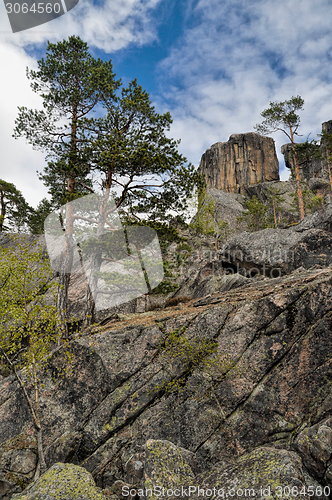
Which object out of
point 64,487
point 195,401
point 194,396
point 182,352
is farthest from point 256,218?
point 64,487

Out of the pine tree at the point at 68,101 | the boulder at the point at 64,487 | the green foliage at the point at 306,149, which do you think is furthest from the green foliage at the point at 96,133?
the green foliage at the point at 306,149

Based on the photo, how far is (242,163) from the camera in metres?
88.2

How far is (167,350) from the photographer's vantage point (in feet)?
41.4

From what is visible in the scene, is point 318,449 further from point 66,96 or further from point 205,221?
point 205,221

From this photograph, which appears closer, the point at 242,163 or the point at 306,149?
the point at 306,149

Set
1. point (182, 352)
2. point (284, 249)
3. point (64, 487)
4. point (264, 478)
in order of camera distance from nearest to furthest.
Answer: point (264, 478)
point (64, 487)
point (182, 352)
point (284, 249)

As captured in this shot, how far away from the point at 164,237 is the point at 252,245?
1035 centimetres

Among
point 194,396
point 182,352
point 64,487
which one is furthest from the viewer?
point 182,352

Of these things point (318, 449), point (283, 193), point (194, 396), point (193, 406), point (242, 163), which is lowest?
point (193, 406)

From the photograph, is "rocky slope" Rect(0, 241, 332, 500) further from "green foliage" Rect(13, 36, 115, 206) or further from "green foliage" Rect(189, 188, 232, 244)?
"green foliage" Rect(189, 188, 232, 244)

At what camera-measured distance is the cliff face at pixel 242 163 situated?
287 ft

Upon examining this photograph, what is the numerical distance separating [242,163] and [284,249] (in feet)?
236

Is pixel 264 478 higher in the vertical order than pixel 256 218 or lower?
lower

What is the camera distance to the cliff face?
87.4 m
